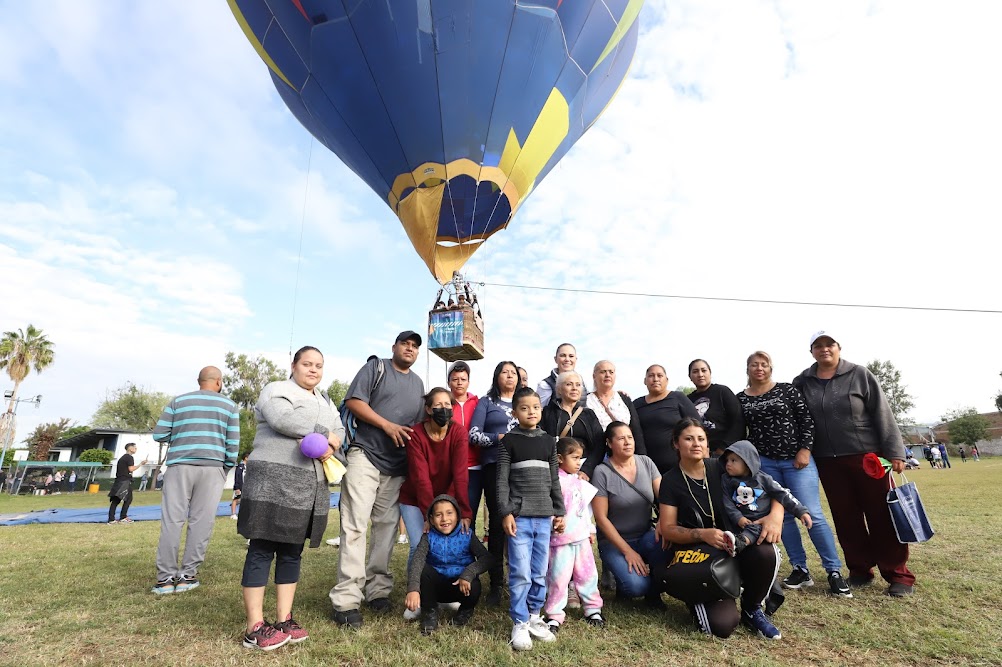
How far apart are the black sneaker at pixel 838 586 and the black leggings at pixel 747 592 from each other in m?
1.05

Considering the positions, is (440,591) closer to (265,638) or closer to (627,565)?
(265,638)

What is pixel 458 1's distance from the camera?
294 inches

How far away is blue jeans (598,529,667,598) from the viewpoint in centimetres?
363

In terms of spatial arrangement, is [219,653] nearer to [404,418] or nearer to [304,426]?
[304,426]

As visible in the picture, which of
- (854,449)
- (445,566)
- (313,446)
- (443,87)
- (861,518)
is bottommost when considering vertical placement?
(445,566)

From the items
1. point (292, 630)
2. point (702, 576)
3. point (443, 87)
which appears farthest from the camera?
point (443, 87)

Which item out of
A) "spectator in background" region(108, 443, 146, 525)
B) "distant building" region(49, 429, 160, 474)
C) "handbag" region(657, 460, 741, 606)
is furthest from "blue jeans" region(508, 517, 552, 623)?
"distant building" region(49, 429, 160, 474)

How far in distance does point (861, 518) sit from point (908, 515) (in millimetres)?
477

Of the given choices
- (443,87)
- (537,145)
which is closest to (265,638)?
(443,87)

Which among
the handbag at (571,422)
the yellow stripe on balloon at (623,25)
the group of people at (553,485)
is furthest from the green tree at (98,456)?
the handbag at (571,422)

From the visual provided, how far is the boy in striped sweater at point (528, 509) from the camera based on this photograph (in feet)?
10.3

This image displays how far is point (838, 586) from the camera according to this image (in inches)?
149

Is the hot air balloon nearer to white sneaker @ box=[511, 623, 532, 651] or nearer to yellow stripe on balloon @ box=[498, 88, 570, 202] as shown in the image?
yellow stripe on balloon @ box=[498, 88, 570, 202]

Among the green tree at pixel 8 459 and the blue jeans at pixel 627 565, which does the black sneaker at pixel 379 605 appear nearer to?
the blue jeans at pixel 627 565
